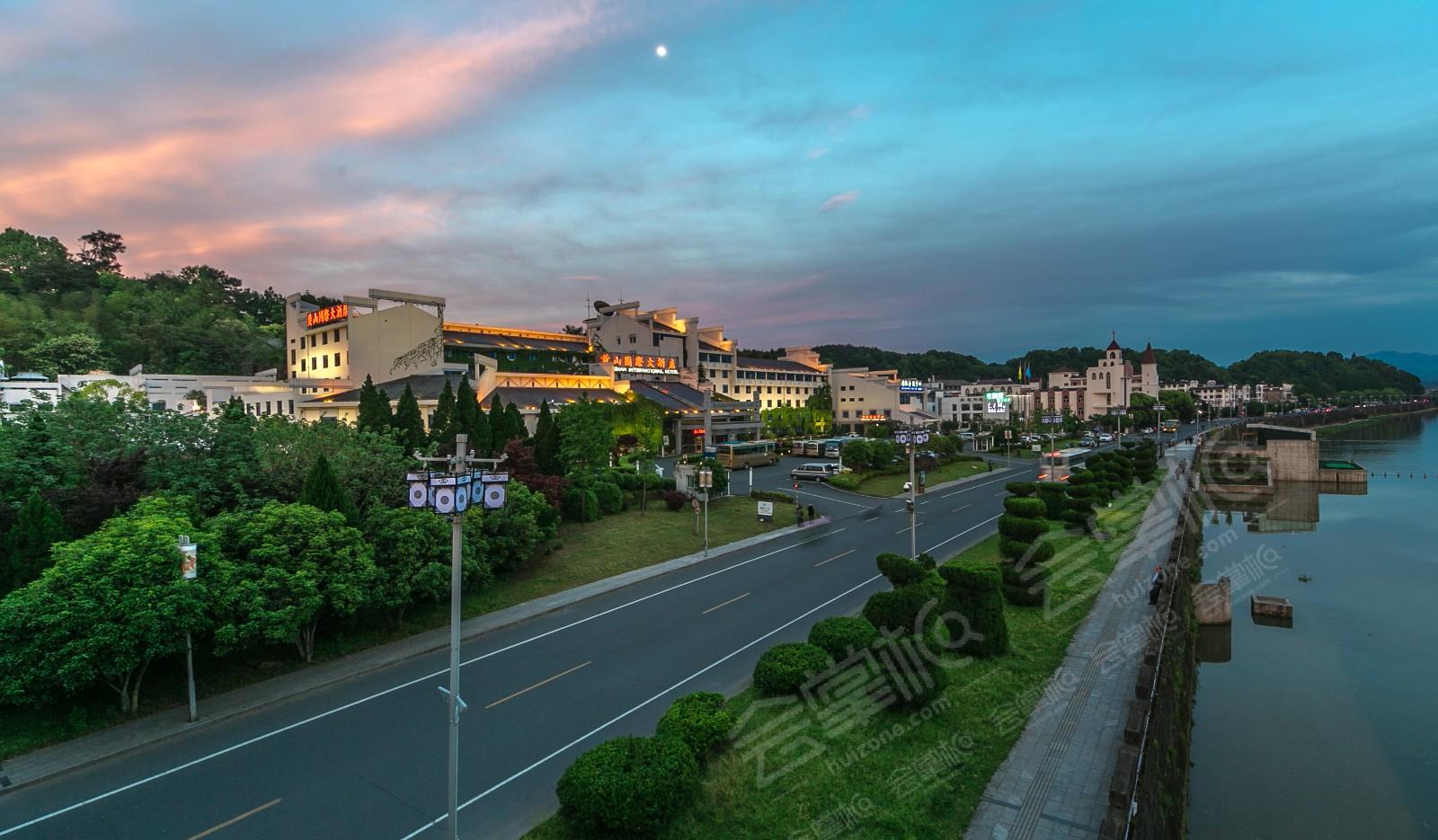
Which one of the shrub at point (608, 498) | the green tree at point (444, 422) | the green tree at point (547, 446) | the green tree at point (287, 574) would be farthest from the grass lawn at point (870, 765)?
the green tree at point (444, 422)

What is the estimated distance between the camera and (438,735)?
16094 mm

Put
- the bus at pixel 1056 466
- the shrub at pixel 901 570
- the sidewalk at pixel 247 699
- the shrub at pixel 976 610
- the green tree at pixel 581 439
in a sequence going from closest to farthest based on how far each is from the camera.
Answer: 1. the sidewalk at pixel 247 699
2. the shrub at pixel 976 610
3. the shrub at pixel 901 570
4. the green tree at pixel 581 439
5. the bus at pixel 1056 466

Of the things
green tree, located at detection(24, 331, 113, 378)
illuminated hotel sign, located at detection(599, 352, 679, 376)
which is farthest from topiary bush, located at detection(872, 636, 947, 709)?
green tree, located at detection(24, 331, 113, 378)

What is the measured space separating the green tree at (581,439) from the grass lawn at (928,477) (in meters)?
24.5

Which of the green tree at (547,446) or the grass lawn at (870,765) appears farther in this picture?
the green tree at (547,446)

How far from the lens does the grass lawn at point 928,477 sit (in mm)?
57656

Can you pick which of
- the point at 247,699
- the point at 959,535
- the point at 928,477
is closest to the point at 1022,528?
the point at 959,535

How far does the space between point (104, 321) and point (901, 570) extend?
340 feet

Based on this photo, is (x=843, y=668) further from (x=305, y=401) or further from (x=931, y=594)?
(x=305, y=401)

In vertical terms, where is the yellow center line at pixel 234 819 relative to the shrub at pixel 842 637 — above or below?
below

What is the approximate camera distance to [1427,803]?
1673cm

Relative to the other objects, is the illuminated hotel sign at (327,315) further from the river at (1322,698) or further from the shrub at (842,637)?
the river at (1322,698)

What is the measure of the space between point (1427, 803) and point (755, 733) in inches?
699

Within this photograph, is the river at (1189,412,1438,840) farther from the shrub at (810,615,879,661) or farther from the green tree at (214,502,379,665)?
the green tree at (214,502,379,665)
